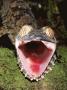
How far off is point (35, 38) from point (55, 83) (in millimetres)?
628

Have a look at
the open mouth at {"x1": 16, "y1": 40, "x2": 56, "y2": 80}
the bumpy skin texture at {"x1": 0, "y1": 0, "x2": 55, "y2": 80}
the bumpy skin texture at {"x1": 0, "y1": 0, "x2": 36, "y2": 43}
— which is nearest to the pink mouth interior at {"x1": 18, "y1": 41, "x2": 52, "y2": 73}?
the open mouth at {"x1": 16, "y1": 40, "x2": 56, "y2": 80}

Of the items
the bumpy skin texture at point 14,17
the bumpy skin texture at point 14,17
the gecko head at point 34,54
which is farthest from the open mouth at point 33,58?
the bumpy skin texture at point 14,17

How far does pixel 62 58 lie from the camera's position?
348 cm

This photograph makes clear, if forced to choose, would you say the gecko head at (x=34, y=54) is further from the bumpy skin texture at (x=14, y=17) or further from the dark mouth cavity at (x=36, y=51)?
the bumpy skin texture at (x=14, y=17)

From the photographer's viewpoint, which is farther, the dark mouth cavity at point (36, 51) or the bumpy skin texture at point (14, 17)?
the bumpy skin texture at point (14, 17)

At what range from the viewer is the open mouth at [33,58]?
2.73 meters

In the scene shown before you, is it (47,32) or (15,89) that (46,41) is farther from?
(15,89)

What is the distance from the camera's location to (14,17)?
393 centimetres

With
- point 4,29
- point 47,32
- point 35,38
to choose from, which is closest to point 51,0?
point 4,29

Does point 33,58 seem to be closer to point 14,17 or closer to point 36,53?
point 36,53

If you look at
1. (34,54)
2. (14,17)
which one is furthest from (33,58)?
(14,17)

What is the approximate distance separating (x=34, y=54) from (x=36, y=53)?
2cm

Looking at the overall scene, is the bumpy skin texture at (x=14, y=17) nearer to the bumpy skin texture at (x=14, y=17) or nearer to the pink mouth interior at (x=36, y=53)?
the bumpy skin texture at (x=14, y=17)

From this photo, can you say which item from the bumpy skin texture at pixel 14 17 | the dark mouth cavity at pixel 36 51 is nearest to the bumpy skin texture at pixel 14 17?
the bumpy skin texture at pixel 14 17
